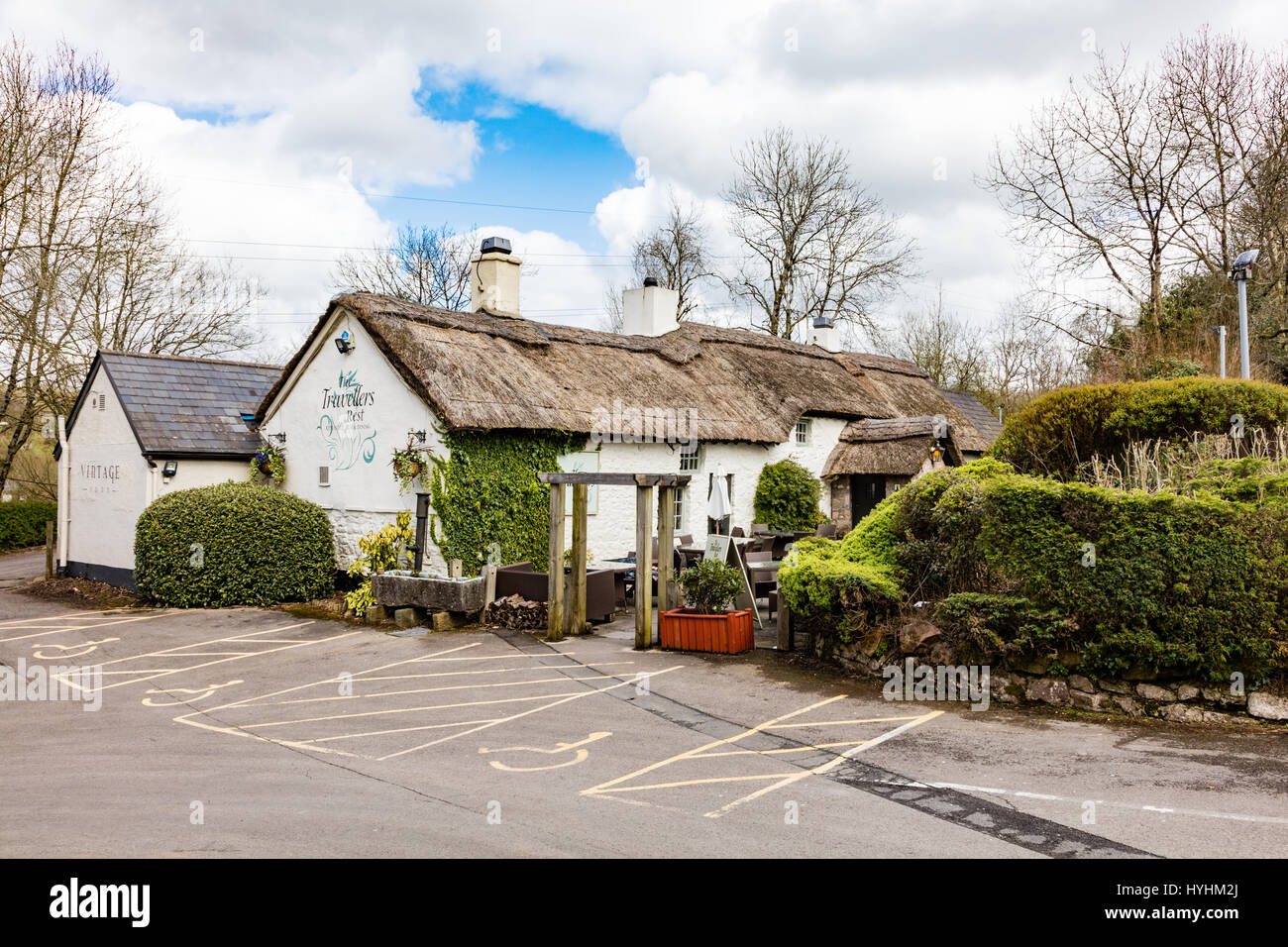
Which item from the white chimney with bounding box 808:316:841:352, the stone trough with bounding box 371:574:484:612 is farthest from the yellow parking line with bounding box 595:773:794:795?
the white chimney with bounding box 808:316:841:352

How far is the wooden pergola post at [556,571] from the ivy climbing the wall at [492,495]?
8.88 feet

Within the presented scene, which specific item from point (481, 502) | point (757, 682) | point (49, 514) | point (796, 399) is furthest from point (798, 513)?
point (49, 514)

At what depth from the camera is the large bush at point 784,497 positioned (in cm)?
1997

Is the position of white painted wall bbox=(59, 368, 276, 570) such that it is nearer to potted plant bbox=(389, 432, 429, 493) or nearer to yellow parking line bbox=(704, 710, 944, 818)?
potted plant bbox=(389, 432, 429, 493)

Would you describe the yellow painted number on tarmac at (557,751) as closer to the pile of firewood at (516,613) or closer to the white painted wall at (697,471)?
the pile of firewood at (516,613)

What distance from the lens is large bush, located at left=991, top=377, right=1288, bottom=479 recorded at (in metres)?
11.5

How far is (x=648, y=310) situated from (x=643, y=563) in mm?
12220

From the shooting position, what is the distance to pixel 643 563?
37.1 ft

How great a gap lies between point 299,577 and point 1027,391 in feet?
103

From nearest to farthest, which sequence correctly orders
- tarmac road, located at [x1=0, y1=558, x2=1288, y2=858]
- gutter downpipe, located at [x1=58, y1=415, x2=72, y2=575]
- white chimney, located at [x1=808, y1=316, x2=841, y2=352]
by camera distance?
tarmac road, located at [x1=0, y1=558, x2=1288, y2=858] < gutter downpipe, located at [x1=58, y1=415, x2=72, y2=575] < white chimney, located at [x1=808, y1=316, x2=841, y2=352]

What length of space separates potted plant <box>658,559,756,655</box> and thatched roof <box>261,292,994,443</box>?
186 inches

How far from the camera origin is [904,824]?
566cm

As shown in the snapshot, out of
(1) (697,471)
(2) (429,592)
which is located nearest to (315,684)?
(2) (429,592)

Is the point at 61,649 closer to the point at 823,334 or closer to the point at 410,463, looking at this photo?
the point at 410,463
